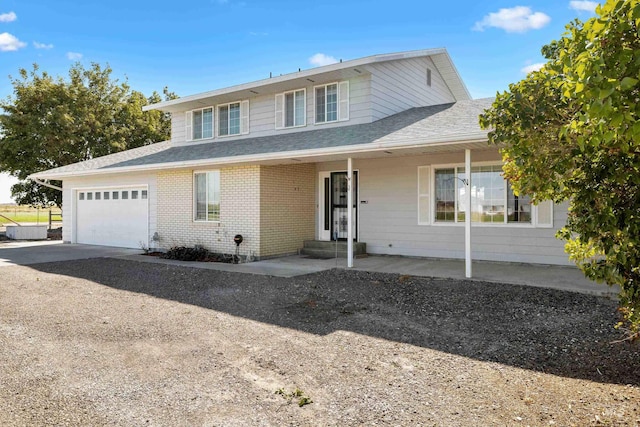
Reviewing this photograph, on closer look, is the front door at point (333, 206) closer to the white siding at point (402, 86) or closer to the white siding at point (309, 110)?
the white siding at point (309, 110)

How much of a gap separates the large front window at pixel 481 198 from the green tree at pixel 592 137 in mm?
7304

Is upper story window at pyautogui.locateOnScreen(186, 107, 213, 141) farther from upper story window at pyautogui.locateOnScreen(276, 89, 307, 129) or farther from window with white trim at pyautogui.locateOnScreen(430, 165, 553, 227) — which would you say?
window with white trim at pyautogui.locateOnScreen(430, 165, 553, 227)

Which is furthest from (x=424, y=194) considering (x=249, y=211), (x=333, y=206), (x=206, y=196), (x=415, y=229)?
(x=206, y=196)

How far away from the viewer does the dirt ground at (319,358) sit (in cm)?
343

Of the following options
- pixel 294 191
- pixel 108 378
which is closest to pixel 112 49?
pixel 294 191

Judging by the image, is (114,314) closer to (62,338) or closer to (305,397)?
(62,338)

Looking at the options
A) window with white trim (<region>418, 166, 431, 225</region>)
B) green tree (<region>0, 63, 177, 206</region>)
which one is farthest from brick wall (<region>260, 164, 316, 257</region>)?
green tree (<region>0, 63, 177, 206</region>)

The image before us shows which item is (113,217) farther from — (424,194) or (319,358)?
(319,358)

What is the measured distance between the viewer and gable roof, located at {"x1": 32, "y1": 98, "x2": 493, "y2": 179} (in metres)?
9.02

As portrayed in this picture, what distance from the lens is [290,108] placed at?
1423cm

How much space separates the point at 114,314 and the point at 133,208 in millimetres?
10082

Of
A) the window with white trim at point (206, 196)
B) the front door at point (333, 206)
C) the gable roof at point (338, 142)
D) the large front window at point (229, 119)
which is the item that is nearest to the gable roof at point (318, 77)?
the large front window at point (229, 119)

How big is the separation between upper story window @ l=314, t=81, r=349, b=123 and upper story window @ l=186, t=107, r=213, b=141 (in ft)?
14.9

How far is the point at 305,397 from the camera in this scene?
3.72m
